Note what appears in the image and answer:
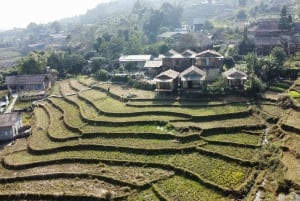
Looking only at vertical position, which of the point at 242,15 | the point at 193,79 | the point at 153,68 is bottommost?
the point at 193,79

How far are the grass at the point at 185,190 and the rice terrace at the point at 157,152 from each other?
0.06 m

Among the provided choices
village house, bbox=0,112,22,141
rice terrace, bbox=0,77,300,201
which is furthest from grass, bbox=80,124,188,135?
village house, bbox=0,112,22,141

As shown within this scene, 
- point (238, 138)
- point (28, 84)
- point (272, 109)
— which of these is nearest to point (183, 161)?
point (238, 138)

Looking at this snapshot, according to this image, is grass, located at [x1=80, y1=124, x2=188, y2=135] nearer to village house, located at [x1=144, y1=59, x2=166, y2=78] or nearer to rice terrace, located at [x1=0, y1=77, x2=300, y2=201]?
rice terrace, located at [x1=0, y1=77, x2=300, y2=201]

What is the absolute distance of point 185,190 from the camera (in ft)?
70.1

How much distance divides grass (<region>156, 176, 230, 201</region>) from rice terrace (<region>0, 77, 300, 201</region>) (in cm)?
6

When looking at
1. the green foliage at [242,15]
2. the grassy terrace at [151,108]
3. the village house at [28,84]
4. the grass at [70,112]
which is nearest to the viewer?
the grassy terrace at [151,108]

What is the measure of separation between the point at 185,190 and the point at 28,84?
32978 millimetres

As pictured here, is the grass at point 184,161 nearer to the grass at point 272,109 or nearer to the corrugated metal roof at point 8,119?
the corrugated metal roof at point 8,119

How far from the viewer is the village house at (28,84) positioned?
47422 mm

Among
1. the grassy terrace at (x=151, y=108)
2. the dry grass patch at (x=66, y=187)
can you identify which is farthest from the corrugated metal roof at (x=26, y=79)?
the dry grass patch at (x=66, y=187)

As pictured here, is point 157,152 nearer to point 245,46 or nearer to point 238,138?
point 238,138

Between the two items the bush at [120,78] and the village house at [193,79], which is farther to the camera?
the bush at [120,78]

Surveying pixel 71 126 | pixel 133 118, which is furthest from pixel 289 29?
pixel 71 126
